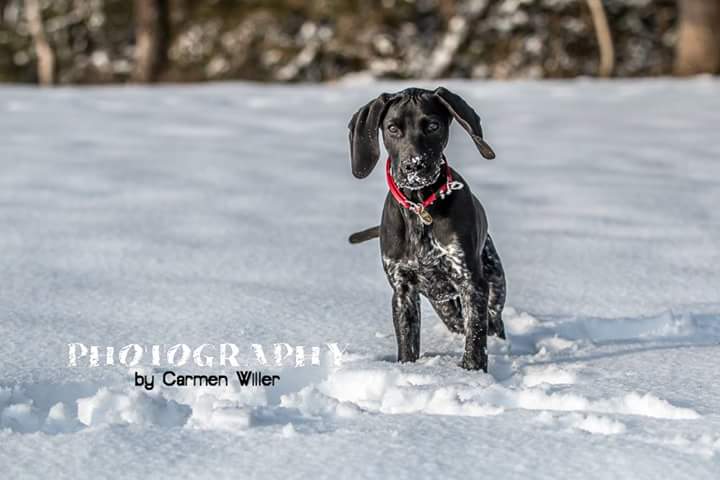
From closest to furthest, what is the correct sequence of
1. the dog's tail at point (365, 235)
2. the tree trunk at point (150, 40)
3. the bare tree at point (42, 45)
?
the dog's tail at point (365, 235) → the tree trunk at point (150, 40) → the bare tree at point (42, 45)

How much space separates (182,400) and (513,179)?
4178mm

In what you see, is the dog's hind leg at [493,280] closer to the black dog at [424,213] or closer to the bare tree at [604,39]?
the black dog at [424,213]

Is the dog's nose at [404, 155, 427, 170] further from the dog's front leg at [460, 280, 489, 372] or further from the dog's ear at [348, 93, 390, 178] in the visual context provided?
the dog's front leg at [460, 280, 489, 372]

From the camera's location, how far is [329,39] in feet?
59.9

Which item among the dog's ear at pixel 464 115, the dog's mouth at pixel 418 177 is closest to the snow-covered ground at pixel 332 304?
the dog's mouth at pixel 418 177

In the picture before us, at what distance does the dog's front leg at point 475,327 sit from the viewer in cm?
324

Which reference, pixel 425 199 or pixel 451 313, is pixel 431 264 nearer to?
pixel 425 199

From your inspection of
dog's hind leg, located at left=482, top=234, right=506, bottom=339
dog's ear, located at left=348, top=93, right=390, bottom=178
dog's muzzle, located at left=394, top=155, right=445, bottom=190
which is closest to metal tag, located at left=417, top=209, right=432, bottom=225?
dog's muzzle, located at left=394, top=155, right=445, bottom=190

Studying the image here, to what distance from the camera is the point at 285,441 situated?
267cm

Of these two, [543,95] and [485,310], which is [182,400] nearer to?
[485,310]

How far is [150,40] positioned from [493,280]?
16.3 m

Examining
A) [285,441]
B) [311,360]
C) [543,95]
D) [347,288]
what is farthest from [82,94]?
[285,441]

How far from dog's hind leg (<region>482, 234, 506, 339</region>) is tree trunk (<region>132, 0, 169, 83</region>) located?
16074mm

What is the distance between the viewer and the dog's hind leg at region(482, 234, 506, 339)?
3592 millimetres
